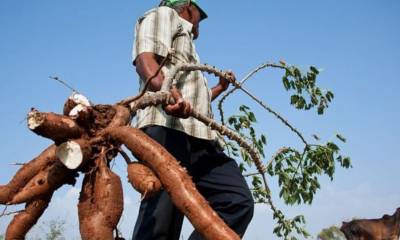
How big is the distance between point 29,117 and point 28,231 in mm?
591

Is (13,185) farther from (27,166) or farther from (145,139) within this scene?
(145,139)

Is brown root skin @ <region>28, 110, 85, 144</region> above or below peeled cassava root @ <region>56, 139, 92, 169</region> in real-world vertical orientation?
above

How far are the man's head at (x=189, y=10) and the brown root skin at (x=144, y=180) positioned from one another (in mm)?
1352

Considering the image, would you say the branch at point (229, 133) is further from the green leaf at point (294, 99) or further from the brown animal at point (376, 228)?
the green leaf at point (294, 99)

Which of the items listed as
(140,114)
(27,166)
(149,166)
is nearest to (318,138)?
(140,114)

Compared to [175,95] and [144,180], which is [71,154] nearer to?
[144,180]

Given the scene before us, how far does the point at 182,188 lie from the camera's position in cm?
146

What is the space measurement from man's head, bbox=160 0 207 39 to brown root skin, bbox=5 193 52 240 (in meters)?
1.47

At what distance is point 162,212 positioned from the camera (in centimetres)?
205

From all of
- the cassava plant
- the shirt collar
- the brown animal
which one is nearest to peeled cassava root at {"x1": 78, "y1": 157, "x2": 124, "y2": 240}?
the cassava plant

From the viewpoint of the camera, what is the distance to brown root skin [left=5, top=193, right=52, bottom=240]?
1.80m

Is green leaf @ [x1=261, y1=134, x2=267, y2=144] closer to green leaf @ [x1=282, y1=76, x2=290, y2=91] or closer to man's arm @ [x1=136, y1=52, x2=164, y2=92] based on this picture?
green leaf @ [x1=282, y1=76, x2=290, y2=91]

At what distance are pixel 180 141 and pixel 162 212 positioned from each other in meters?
0.40

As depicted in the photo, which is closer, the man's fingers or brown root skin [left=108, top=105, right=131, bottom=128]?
brown root skin [left=108, top=105, right=131, bottom=128]
